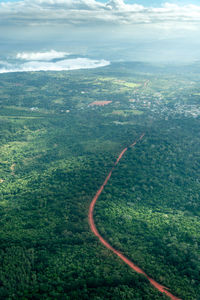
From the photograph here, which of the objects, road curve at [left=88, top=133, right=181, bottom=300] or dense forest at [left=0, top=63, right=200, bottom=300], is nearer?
dense forest at [left=0, top=63, right=200, bottom=300]

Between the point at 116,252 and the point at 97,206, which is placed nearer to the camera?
the point at 116,252

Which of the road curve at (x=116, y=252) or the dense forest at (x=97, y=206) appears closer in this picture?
the dense forest at (x=97, y=206)

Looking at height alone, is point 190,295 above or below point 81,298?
below

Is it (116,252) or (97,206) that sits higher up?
(97,206)

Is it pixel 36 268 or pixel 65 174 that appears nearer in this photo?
pixel 36 268

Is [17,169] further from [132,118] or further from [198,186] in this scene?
[132,118]

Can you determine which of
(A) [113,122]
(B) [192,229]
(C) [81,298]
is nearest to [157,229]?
(B) [192,229]

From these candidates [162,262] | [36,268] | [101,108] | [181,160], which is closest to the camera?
[36,268]

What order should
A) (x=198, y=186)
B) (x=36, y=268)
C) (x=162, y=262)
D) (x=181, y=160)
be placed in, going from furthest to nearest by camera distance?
(x=181, y=160) < (x=198, y=186) < (x=162, y=262) < (x=36, y=268)
